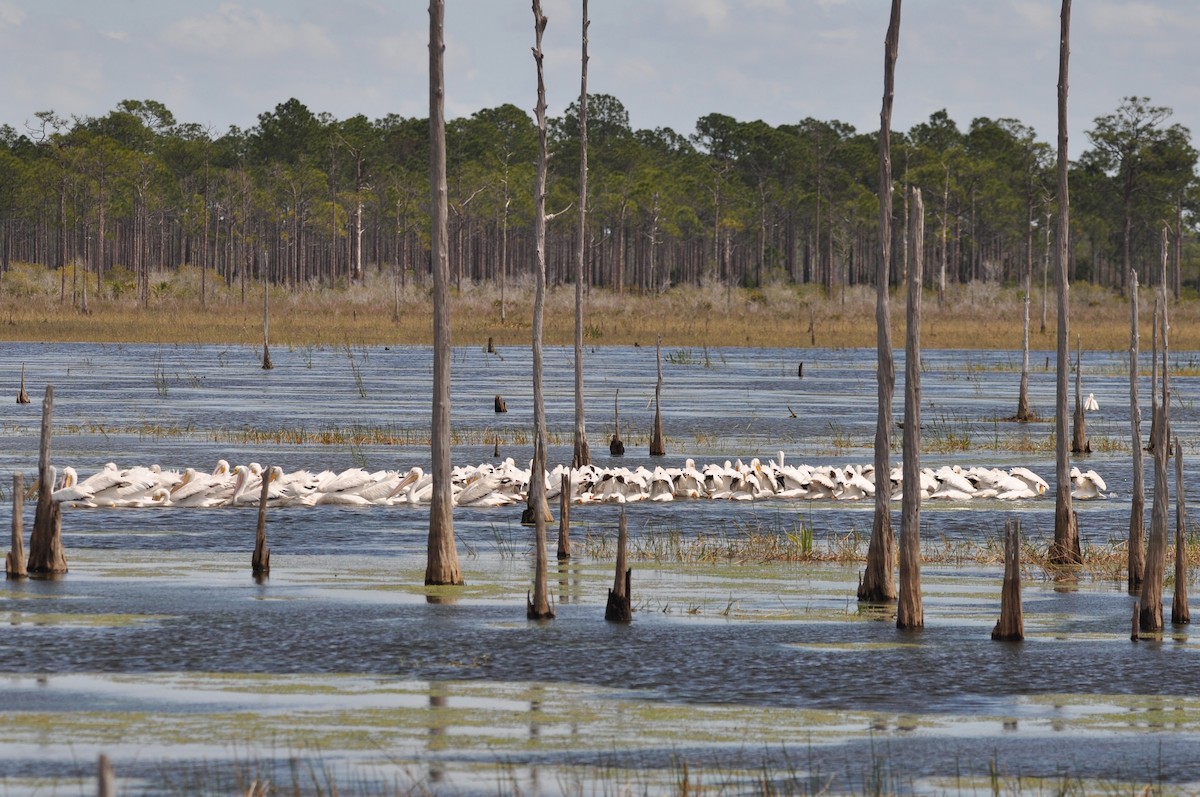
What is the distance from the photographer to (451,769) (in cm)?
1091

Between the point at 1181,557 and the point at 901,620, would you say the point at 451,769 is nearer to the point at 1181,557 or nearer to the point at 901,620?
the point at 901,620

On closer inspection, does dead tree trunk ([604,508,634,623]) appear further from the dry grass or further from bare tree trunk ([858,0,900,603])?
the dry grass

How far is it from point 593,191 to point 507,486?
118 metres

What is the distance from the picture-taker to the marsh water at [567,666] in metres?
11.1

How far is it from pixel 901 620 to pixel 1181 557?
2360 millimetres

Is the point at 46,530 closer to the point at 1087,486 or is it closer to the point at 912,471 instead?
the point at 912,471

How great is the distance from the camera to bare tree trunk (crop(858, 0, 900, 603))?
16.7 m

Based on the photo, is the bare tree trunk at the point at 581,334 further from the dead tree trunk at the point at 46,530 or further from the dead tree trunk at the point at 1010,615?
the dead tree trunk at the point at 1010,615

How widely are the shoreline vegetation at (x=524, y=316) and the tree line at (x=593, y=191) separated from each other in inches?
475

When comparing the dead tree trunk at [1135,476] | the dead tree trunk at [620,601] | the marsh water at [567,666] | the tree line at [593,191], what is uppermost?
the tree line at [593,191]

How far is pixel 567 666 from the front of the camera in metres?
14.4

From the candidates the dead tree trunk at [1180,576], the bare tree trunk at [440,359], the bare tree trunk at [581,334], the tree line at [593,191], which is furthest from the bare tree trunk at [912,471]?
the tree line at [593,191]

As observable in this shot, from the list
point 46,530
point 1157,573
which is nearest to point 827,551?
point 1157,573

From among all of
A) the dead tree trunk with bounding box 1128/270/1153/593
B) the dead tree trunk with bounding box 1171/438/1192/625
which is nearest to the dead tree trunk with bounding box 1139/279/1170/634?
the dead tree trunk with bounding box 1171/438/1192/625
